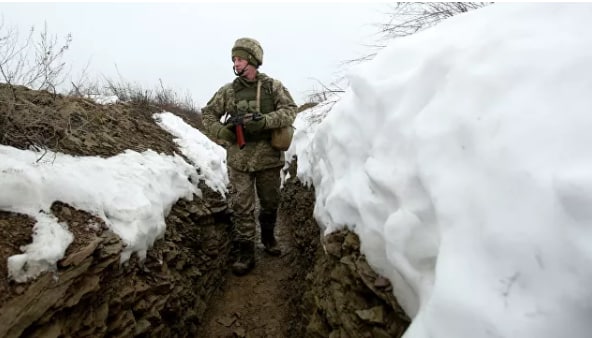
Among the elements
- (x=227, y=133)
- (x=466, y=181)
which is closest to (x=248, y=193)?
(x=227, y=133)

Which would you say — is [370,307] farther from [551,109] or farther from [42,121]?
[42,121]

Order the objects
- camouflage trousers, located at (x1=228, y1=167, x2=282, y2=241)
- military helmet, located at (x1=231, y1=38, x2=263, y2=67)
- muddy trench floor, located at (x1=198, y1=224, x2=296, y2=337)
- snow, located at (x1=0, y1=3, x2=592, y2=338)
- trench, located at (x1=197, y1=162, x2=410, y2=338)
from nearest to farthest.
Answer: snow, located at (x1=0, y1=3, x2=592, y2=338) → trench, located at (x1=197, y1=162, x2=410, y2=338) → muddy trench floor, located at (x1=198, y1=224, x2=296, y2=337) → military helmet, located at (x1=231, y1=38, x2=263, y2=67) → camouflage trousers, located at (x1=228, y1=167, x2=282, y2=241)

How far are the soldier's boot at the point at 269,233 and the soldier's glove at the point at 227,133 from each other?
1160mm

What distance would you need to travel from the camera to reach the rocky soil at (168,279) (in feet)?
6.53

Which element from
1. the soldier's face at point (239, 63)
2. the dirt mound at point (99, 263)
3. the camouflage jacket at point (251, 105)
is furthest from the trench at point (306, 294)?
the soldier's face at point (239, 63)

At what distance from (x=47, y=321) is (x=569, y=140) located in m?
2.66

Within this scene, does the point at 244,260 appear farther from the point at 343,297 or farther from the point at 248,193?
the point at 343,297

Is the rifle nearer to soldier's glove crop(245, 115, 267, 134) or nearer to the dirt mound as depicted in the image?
soldier's glove crop(245, 115, 267, 134)

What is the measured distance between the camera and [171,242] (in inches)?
133

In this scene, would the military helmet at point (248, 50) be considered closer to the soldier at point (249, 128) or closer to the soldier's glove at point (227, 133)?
the soldier at point (249, 128)

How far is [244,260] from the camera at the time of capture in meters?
4.46

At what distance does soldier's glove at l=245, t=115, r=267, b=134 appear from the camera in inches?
156

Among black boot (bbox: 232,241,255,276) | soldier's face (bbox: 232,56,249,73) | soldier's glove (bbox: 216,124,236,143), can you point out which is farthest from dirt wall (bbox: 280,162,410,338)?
soldier's face (bbox: 232,56,249,73)

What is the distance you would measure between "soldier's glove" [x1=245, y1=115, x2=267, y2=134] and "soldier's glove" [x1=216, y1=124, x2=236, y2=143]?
22 centimetres
